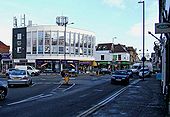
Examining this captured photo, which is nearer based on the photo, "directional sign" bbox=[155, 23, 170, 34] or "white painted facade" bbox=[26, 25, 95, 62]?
"directional sign" bbox=[155, 23, 170, 34]

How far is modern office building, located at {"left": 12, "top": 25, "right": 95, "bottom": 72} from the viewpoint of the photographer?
81.1m

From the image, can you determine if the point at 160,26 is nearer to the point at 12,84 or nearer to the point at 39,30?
the point at 12,84

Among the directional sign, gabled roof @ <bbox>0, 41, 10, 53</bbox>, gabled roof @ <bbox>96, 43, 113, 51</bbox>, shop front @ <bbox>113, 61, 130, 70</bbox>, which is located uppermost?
gabled roof @ <bbox>96, 43, 113, 51</bbox>

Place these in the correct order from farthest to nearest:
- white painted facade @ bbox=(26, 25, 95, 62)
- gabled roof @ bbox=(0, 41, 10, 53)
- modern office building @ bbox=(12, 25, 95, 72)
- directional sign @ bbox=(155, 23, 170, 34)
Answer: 1. gabled roof @ bbox=(0, 41, 10, 53)
2. white painted facade @ bbox=(26, 25, 95, 62)
3. modern office building @ bbox=(12, 25, 95, 72)
4. directional sign @ bbox=(155, 23, 170, 34)

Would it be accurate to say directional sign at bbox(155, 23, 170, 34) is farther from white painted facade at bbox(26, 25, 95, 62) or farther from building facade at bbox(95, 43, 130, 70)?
building facade at bbox(95, 43, 130, 70)

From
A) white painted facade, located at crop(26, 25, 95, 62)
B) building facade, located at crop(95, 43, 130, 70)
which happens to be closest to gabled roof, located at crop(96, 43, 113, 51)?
building facade, located at crop(95, 43, 130, 70)

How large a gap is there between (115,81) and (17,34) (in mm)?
55062

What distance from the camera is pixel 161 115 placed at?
12.8 metres

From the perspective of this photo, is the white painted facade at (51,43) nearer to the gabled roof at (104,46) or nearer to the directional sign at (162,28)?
the gabled roof at (104,46)

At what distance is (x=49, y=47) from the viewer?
81.7 m

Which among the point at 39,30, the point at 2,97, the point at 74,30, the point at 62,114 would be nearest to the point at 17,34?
the point at 39,30

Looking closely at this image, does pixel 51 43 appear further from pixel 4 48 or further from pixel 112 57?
pixel 112 57

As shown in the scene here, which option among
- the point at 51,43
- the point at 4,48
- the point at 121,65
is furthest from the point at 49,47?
the point at 121,65

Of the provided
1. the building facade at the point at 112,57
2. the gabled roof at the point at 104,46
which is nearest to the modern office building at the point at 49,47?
the building facade at the point at 112,57
